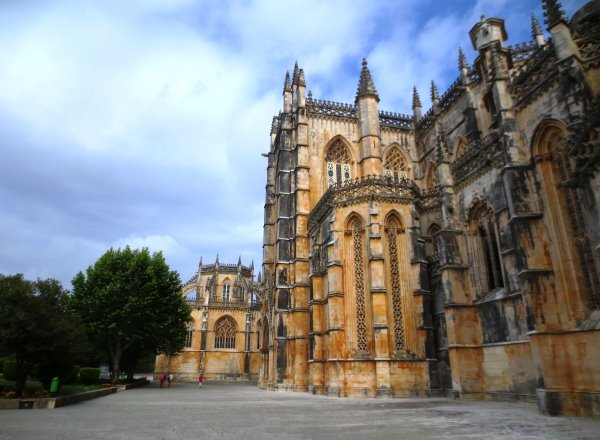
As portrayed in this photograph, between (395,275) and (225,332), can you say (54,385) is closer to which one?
(395,275)

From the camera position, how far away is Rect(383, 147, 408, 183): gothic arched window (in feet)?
108

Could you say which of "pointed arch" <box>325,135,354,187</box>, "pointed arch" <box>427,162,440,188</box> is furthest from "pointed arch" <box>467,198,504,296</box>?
"pointed arch" <box>325,135,354,187</box>

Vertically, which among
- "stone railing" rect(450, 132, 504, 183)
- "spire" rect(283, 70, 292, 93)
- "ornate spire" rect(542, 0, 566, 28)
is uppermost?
"spire" rect(283, 70, 292, 93)

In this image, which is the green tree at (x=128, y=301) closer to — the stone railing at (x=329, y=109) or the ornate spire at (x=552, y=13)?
the stone railing at (x=329, y=109)

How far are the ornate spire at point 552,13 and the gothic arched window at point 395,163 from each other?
19.7 metres

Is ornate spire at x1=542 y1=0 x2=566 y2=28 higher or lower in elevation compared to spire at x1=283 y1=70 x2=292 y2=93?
lower

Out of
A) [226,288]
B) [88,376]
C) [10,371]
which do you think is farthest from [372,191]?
[226,288]

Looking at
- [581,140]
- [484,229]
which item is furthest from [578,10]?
[484,229]

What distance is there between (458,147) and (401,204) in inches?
308

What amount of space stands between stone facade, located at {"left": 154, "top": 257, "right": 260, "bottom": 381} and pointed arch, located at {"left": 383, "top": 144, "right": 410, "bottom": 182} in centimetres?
3308

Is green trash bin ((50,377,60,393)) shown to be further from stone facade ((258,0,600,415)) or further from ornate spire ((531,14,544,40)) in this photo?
ornate spire ((531,14,544,40))

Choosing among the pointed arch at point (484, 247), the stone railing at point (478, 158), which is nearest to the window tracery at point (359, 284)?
the pointed arch at point (484, 247)

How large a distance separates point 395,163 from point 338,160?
4798 mm

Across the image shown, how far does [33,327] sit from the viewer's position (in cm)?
1608
